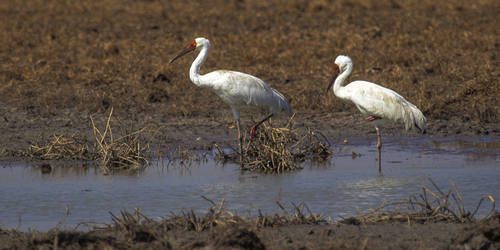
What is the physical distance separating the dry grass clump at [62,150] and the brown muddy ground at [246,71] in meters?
0.35

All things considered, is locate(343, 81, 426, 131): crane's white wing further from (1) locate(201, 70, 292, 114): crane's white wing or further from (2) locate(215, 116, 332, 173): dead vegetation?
(1) locate(201, 70, 292, 114): crane's white wing

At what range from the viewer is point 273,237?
7258 millimetres

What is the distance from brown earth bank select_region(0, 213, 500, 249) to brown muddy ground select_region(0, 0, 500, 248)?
0.07ft

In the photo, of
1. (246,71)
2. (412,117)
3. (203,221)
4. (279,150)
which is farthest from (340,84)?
(203,221)

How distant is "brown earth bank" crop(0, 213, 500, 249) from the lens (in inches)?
262

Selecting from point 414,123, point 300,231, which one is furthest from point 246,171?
point 300,231

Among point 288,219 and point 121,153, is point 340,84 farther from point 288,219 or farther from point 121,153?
point 288,219

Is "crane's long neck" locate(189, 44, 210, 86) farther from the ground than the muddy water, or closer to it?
farther from the ground

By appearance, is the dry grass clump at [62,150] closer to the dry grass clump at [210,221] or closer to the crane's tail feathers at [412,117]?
the crane's tail feathers at [412,117]

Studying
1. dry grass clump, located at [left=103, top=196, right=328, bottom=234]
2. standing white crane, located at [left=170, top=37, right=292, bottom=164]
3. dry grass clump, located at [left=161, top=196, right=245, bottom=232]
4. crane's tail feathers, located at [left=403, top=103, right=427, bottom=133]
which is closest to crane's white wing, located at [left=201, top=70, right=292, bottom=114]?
standing white crane, located at [left=170, top=37, right=292, bottom=164]

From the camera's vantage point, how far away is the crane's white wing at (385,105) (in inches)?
452

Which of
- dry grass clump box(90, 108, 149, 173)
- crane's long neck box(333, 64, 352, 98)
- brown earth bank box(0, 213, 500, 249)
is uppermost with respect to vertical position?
crane's long neck box(333, 64, 352, 98)

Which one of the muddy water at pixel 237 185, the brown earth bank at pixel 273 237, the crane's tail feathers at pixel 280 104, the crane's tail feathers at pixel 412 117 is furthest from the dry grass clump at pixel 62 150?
the brown earth bank at pixel 273 237

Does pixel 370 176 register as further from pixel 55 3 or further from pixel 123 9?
pixel 55 3
